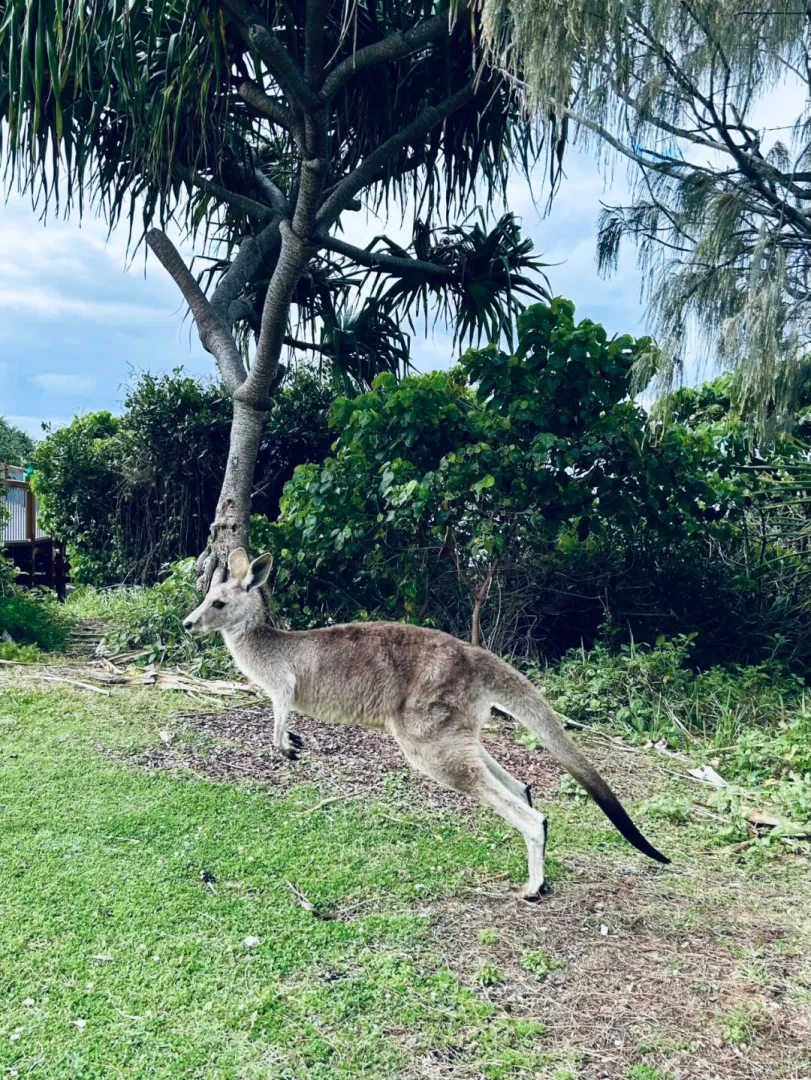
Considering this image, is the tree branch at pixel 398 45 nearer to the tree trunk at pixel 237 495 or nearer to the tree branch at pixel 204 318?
the tree branch at pixel 204 318

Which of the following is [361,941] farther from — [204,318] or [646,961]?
[204,318]

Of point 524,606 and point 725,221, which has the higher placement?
point 725,221

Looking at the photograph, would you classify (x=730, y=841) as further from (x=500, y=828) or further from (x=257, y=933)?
(x=257, y=933)

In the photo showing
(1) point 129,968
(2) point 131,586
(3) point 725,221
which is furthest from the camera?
(2) point 131,586

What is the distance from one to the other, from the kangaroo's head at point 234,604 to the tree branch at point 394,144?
475 centimetres

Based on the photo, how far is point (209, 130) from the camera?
28.8 feet

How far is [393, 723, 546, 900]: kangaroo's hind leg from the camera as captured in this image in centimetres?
391

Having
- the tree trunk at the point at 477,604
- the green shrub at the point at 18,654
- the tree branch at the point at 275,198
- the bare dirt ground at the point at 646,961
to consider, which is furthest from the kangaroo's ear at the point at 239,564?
the tree branch at the point at 275,198

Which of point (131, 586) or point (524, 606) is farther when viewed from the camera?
point (131, 586)

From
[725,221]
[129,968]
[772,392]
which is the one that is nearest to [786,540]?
[772,392]

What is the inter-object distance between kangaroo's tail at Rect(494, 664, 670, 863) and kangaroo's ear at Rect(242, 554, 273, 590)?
1.29 metres

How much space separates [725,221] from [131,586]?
32.3ft

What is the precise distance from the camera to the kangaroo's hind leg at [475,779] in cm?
391

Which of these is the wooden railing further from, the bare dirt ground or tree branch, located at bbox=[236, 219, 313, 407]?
the bare dirt ground
